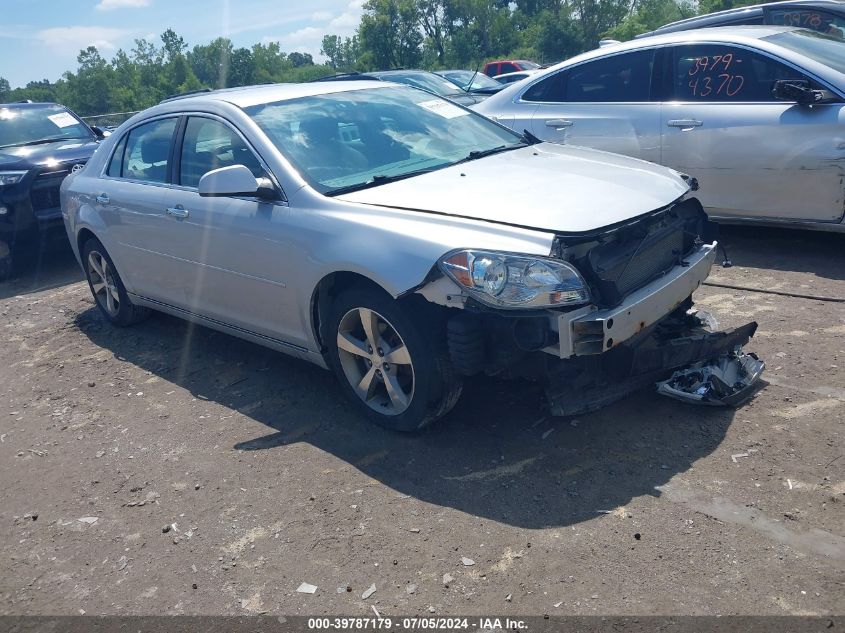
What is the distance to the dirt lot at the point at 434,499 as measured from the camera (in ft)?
9.56

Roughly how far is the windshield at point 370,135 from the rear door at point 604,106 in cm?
185

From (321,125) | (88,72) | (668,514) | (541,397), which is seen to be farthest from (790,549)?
(88,72)

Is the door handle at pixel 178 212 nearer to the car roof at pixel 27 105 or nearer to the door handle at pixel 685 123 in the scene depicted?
the door handle at pixel 685 123

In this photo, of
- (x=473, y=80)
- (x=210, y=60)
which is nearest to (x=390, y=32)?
(x=210, y=60)

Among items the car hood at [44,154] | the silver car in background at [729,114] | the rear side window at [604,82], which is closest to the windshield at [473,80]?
the rear side window at [604,82]

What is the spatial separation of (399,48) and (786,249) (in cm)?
8375

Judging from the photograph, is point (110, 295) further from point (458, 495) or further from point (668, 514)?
point (668, 514)

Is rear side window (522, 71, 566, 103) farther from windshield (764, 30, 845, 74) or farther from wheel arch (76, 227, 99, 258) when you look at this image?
wheel arch (76, 227, 99, 258)

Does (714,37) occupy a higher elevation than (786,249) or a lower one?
higher

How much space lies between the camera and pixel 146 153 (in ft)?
18.4

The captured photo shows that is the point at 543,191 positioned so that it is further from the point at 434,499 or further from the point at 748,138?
the point at 748,138

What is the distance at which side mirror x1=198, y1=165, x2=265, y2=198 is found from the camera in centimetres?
425

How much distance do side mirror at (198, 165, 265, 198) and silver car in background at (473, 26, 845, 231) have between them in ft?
12.0

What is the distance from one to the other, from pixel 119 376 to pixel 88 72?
101 metres
